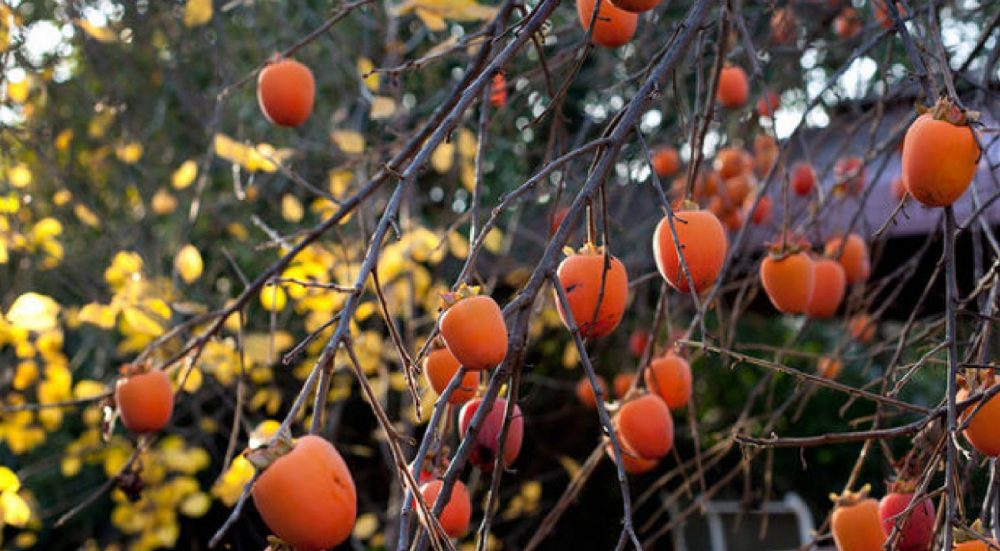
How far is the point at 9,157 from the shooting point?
8.39 feet

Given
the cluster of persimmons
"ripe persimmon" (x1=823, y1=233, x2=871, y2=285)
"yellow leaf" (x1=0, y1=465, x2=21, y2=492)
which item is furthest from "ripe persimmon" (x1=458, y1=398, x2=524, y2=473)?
"ripe persimmon" (x1=823, y1=233, x2=871, y2=285)

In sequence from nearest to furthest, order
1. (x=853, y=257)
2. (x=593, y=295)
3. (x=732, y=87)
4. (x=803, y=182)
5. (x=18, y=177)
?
(x=593, y=295), (x=853, y=257), (x=732, y=87), (x=18, y=177), (x=803, y=182)

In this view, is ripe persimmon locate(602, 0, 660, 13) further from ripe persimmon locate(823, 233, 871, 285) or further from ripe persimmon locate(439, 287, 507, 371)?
ripe persimmon locate(823, 233, 871, 285)

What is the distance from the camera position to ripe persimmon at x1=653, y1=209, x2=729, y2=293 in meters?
1.09

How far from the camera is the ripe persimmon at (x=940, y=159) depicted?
1003 mm

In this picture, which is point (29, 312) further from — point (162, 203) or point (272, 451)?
point (162, 203)

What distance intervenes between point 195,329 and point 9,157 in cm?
67

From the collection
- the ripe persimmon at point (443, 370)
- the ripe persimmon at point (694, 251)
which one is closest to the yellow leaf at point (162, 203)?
the ripe persimmon at point (443, 370)

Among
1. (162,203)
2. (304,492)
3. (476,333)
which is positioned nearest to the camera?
(304,492)

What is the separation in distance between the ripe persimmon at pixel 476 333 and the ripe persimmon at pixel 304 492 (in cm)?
18

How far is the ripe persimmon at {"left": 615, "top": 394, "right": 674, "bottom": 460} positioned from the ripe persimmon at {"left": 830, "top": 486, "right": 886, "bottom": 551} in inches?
9.6

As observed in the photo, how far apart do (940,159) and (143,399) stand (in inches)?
38.6

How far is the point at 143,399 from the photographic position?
146 centimetres

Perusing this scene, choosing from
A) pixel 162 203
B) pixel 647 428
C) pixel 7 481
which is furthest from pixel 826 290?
pixel 162 203
